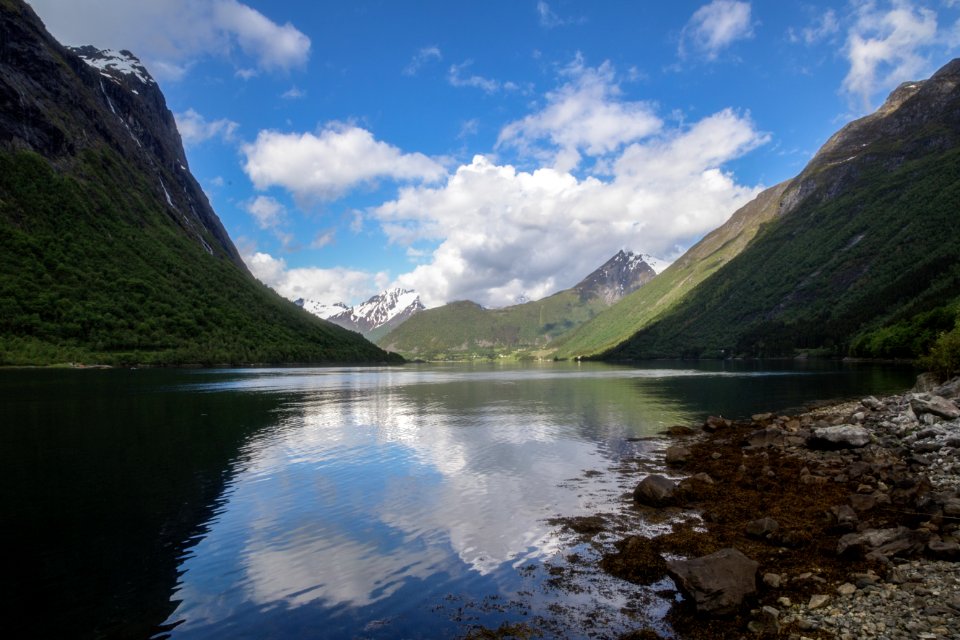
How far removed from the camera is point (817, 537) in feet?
62.4

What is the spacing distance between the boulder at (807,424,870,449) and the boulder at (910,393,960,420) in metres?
Answer: 3.88

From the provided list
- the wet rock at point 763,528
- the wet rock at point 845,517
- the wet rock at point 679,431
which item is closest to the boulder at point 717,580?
the wet rock at point 763,528

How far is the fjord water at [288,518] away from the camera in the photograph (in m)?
15.6

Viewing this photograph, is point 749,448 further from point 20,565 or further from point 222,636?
point 20,565

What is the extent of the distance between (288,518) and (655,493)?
60.0 ft

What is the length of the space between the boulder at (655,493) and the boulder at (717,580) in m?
9.61

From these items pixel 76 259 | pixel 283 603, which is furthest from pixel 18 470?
pixel 76 259

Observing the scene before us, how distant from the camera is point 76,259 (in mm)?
187250

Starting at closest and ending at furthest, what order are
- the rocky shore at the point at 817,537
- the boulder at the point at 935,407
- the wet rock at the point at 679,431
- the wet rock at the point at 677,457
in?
the rocky shore at the point at 817,537 < the boulder at the point at 935,407 < the wet rock at the point at 677,457 < the wet rock at the point at 679,431

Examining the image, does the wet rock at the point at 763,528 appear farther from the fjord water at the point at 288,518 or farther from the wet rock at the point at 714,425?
the wet rock at the point at 714,425

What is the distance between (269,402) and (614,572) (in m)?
71.9

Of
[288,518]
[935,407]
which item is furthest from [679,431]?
[288,518]

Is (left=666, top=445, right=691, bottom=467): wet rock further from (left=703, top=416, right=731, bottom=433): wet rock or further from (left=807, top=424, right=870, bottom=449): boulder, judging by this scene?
(left=703, top=416, right=731, bottom=433): wet rock

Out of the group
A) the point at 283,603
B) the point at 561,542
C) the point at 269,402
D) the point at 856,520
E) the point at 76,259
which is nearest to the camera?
the point at 283,603
